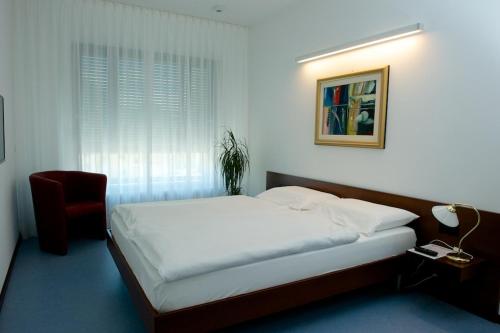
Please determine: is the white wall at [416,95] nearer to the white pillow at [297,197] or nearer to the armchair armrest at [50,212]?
the white pillow at [297,197]

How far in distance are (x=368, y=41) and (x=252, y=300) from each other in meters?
2.48

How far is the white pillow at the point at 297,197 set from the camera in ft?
11.3

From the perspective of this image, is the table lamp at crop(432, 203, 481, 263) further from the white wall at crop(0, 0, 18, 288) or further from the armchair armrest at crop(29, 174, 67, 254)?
the armchair armrest at crop(29, 174, 67, 254)

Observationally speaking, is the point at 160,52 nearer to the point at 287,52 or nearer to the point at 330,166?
the point at 287,52

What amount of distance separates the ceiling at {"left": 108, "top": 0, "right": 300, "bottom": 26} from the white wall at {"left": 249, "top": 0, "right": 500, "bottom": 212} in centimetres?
24

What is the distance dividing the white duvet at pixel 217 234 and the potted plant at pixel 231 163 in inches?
50.5

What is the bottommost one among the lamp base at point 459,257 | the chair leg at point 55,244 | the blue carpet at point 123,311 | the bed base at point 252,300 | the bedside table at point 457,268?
the blue carpet at point 123,311

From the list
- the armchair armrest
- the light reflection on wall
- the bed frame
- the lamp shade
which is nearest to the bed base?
the bed frame

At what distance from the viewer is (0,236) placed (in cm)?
266

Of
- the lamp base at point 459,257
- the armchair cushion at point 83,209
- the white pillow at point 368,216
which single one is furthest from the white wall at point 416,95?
the armchair cushion at point 83,209

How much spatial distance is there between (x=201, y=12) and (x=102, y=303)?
3.70 meters

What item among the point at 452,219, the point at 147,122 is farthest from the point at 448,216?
the point at 147,122

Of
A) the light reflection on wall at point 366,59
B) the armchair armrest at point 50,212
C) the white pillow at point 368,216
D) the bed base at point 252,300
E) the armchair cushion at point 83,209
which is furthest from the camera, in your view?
the armchair cushion at point 83,209

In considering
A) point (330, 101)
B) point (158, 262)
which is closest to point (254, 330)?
point (158, 262)
